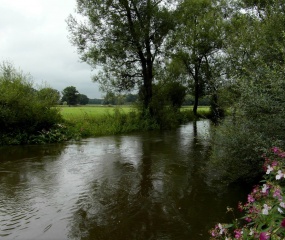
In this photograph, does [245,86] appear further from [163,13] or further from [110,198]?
[163,13]

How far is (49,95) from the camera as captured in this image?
15.4 m

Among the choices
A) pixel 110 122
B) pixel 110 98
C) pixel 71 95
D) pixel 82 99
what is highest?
pixel 71 95

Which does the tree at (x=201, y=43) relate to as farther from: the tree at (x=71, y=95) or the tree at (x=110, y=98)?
the tree at (x=71, y=95)

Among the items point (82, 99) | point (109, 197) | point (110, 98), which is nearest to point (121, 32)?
point (110, 98)

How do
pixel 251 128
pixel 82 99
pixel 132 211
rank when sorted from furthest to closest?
pixel 82 99 → pixel 251 128 → pixel 132 211

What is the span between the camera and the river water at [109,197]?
482 cm

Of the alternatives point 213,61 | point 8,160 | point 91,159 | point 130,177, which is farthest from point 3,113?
point 213,61

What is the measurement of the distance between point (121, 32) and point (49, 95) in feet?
23.1

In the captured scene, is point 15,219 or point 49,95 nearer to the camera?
point 15,219

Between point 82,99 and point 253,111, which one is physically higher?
point 82,99

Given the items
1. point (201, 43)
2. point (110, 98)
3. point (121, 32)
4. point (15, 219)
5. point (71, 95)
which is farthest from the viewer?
point (71, 95)

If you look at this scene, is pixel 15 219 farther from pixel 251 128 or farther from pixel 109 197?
pixel 251 128

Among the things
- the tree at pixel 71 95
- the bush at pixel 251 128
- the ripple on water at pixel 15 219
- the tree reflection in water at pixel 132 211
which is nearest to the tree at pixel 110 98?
the tree reflection in water at pixel 132 211

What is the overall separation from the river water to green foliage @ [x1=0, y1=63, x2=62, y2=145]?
3.12 meters
